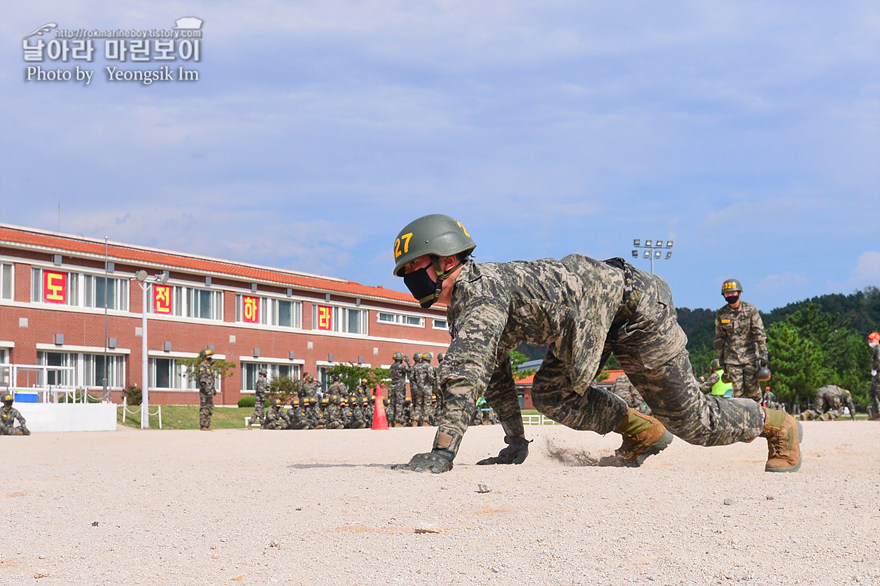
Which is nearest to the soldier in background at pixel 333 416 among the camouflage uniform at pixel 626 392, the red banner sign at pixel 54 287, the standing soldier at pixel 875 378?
the camouflage uniform at pixel 626 392

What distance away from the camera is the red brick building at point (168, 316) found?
1422 inches

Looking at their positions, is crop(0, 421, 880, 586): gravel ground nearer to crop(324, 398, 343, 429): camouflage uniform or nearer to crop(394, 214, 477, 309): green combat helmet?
crop(394, 214, 477, 309): green combat helmet

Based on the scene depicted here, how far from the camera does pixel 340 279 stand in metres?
56.0

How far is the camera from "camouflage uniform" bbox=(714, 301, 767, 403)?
43.3 feet

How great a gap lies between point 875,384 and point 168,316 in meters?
31.1

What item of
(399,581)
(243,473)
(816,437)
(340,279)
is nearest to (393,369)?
(816,437)

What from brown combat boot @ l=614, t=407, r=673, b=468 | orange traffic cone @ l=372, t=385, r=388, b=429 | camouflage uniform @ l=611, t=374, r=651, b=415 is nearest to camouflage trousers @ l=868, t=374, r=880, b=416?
camouflage uniform @ l=611, t=374, r=651, b=415

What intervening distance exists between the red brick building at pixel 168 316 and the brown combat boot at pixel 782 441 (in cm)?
2651

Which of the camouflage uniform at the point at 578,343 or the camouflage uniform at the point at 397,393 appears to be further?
the camouflage uniform at the point at 397,393

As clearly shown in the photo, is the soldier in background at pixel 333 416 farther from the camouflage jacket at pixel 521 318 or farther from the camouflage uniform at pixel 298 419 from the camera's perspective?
the camouflage jacket at pixel 521 318

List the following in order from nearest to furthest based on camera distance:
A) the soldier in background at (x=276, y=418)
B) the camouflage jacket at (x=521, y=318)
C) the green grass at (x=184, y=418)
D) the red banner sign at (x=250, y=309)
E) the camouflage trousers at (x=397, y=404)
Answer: the camouflage jacket at (x=521, y=318) < the soldier in background at (x=276, y=418) < the camouflage trousers at (x=397, y=404) < the green grass at (x=184, y=418) < the red banner sign at (x=250, y=309)

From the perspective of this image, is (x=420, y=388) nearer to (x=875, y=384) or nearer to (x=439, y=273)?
(x=875, y=384)

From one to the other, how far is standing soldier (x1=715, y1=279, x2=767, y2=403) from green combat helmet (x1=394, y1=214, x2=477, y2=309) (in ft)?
30.5

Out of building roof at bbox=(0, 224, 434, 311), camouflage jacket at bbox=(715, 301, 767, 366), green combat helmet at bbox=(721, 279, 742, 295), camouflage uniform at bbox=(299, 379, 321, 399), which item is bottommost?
camouflage uniform at bbox=(299, 379, 321, 399)
